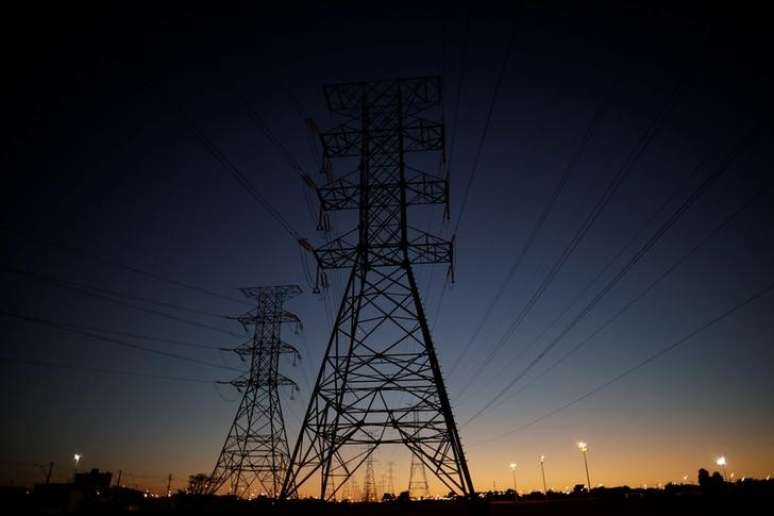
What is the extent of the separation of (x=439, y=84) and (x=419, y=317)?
1093 centimetres

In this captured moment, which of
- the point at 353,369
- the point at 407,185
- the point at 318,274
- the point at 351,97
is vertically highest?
the point at 351,97

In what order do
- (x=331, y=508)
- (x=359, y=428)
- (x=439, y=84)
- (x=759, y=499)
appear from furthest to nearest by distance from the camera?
1. (x=439, y=84)
2. (x=359, y=428)
3. (x=331, y=508)
4. (x=759, y=499)

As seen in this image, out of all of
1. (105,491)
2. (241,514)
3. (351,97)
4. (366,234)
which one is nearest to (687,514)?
(241,514)

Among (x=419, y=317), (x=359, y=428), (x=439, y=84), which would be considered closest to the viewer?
(x=359, y=428)

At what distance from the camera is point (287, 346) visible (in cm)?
3844

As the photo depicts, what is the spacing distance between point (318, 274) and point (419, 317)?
4.82 m

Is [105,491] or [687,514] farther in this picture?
[105,491]

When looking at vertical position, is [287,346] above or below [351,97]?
below

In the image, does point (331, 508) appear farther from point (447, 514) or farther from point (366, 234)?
point (366, 234)

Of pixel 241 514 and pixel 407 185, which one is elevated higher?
pixel 407 185

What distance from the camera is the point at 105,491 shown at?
134 ft

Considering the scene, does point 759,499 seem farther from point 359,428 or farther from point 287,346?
point 287,346

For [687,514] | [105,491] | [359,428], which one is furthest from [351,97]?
[105,491]

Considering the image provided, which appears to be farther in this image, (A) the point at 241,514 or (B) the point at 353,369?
(B) the point at 353,369
